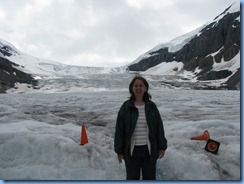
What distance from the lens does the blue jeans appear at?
2516 mm

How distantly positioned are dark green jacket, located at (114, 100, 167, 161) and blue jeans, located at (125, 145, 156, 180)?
50 mm

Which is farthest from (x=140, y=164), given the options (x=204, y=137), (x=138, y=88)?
(x=204, y=137)

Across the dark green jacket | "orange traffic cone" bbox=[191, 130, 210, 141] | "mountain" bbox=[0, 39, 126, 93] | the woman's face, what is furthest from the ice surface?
"mountain" bbox=[0, 39, 126, 93]

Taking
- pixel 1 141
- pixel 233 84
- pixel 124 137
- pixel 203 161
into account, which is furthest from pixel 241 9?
pixel 1 141

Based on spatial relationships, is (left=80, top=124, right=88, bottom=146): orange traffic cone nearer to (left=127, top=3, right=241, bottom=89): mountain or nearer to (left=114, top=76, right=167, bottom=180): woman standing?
(left=114, top=76, right=167, bottom=180): woman standing

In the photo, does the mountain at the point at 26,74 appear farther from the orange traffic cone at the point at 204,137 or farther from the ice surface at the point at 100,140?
the orange traffic cone at the point at 204,137

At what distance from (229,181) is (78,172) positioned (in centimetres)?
162

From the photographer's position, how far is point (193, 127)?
3.59 m

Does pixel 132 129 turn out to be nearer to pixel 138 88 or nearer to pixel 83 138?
pixel 138 88

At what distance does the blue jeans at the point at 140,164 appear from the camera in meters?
2.52

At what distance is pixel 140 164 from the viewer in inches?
102

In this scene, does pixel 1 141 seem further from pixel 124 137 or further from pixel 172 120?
pixel 172 120

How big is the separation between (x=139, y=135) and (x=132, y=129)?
9 cm

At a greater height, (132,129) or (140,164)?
(132,129)
